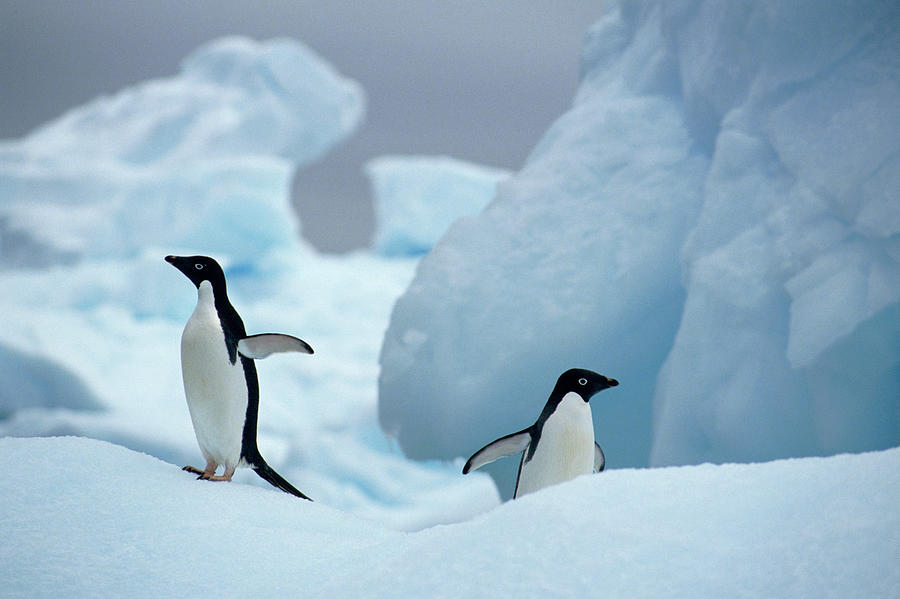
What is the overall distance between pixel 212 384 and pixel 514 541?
1.12 meters

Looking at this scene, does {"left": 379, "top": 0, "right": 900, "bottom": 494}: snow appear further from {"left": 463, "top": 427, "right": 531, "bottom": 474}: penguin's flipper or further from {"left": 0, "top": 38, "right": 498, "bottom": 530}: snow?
{"left": 0, "top": 38, "right": 498, "bottom": 530}: snow

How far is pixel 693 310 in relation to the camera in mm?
3137

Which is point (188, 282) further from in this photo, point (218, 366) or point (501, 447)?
point (501, 447)

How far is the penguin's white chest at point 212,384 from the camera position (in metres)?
2.07

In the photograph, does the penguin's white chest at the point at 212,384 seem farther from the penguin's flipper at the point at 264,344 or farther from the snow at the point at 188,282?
the snow at the point at 188,282

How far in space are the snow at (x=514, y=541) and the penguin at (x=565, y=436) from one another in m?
0.49

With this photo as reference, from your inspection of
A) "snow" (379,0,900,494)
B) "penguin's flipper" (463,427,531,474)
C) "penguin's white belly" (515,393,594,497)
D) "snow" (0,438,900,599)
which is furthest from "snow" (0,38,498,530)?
"snow" (0,438,900,599)

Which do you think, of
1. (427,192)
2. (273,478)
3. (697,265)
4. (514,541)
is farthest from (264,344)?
(427,192)

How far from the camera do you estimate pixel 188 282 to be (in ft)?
30.9

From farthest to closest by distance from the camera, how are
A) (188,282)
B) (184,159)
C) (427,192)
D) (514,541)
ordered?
(427,192) → (184,159) → (188,282) → (514,541)

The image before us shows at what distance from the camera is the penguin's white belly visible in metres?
2.01

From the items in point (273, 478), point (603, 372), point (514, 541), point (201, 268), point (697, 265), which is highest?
point (697, 265)

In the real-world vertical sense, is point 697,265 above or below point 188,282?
below

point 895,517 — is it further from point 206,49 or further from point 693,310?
point 206,49
